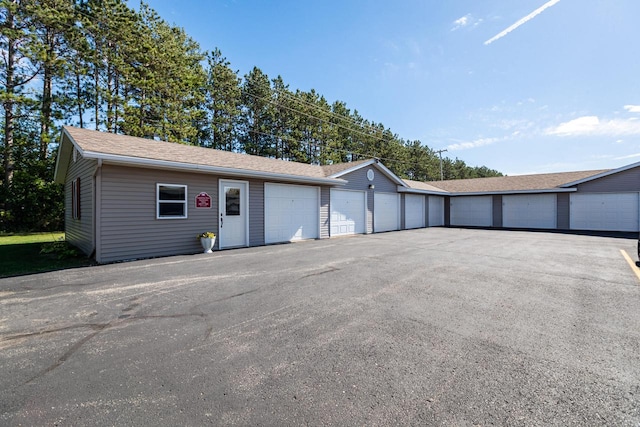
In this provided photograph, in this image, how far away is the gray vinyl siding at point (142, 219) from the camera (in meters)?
7.64

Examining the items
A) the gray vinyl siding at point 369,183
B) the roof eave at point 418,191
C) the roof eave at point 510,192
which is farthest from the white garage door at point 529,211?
the gray vinyl siding at point 369,183

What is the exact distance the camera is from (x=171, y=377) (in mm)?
2492

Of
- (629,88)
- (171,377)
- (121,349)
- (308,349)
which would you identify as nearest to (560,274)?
(308,349)

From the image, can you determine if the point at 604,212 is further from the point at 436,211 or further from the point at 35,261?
the point at 35,261

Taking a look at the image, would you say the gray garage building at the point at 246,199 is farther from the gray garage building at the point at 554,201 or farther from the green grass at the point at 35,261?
the green grass at the point at 35,261

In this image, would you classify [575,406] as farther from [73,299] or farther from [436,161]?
[436,161]

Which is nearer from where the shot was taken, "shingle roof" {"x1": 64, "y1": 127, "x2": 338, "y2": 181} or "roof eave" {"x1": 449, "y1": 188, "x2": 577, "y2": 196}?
"shingle roof" {"x1": 64, "y1": 127, "x2": 338, "y2": 181}

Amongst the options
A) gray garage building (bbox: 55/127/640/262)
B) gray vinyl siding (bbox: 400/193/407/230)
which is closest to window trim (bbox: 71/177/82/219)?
gray garage building (bbox: 55/127/640/262)

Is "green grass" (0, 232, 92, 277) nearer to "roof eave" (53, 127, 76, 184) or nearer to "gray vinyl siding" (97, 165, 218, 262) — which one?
"gray vinyl siding" (97, 165, 218, 262)

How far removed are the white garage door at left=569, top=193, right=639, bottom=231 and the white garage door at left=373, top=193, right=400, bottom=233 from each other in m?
10.9

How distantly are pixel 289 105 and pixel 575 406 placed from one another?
94.8ft

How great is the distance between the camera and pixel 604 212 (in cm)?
1689

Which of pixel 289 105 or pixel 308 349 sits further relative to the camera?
pixel 289 105

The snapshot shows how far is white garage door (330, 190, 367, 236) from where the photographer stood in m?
14.3
